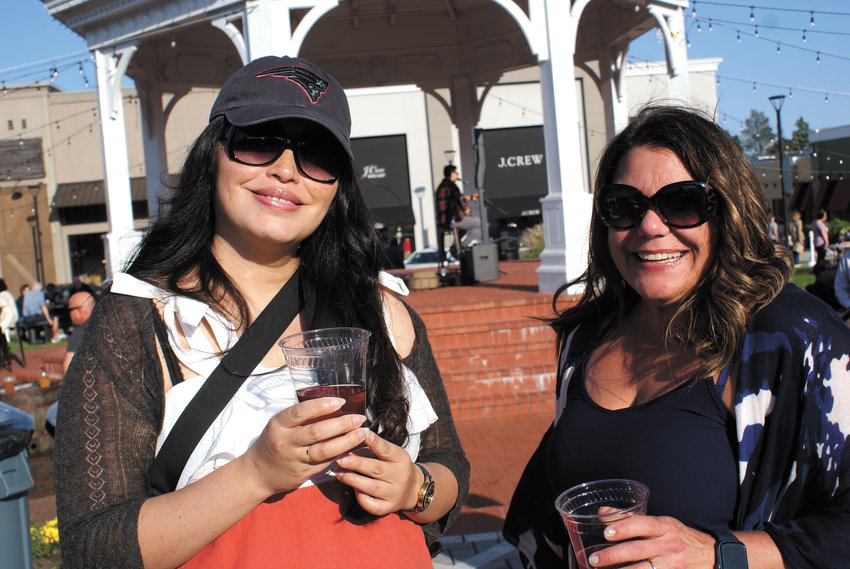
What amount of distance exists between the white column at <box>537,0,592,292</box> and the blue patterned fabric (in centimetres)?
688

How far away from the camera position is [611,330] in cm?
213

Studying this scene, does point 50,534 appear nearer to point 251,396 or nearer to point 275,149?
point 251,396

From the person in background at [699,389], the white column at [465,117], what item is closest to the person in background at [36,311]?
the white column at [465,117]

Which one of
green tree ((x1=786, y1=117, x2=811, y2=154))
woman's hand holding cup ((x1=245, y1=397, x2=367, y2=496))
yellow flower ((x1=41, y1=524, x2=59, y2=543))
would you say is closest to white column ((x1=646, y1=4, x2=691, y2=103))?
yellow flower ((x1=41, y1=524, x2=59, y2=543))

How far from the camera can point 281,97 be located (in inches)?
62.3

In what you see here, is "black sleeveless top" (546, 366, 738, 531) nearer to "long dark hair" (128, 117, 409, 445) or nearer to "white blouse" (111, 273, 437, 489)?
"long dark hair" (128, 117, 409, 445)

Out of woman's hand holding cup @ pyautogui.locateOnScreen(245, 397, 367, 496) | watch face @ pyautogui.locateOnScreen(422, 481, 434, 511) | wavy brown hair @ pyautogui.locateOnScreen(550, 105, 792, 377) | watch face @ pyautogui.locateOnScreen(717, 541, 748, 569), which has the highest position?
wavy brown hair @ pyautogui.locateOnScreen(550, 105, 792, 377)

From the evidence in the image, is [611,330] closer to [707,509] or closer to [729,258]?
[729,258]

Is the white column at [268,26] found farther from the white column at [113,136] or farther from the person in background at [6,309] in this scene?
the person in background at [6,309]

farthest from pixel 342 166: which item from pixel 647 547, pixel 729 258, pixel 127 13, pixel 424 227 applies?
pixel 424 227

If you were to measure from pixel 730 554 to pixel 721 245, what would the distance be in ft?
2.31

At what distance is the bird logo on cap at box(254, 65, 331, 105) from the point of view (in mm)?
1607

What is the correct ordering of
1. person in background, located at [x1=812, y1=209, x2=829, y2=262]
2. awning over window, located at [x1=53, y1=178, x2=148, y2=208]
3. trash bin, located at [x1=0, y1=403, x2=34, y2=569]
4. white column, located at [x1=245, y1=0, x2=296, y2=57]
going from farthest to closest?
awning over window, located at [x1=53, y1=178, x2=148, y2=208]
person in background, located at [x1=812, y1=209, x2=829, y2=262]
white column, located at [x1=245, y1=0, x2=296, y2=57]
trash bin, located at [x1=0, y1=403, x2=34, y2=569]

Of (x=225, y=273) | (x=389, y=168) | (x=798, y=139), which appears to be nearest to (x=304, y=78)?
(x=225, y=273)
